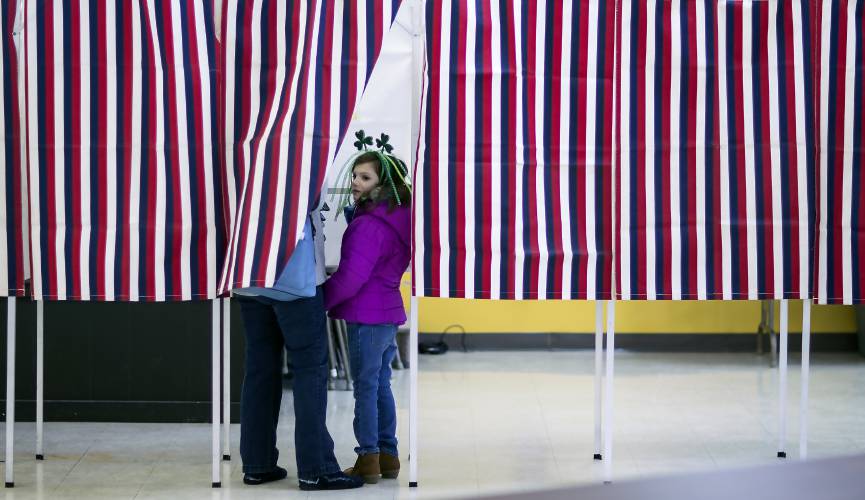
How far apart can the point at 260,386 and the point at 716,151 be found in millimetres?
1868

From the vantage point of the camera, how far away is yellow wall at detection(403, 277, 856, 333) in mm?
8562

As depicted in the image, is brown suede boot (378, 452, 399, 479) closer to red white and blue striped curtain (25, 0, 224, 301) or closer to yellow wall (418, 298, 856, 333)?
red white and blue striped curtain (25, 0, 224, 301)

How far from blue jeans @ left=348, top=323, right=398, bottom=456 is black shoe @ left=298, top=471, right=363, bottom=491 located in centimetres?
13

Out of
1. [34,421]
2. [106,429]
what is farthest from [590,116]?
[34,421]

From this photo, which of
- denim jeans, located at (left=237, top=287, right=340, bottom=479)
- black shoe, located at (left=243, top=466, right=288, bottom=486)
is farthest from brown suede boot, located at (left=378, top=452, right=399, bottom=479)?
black shoe, located at (left=243, top=466, right=288, bottom=486)

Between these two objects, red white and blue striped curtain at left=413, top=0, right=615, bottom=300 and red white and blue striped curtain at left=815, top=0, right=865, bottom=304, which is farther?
red white and blue striped curtain at left=815, top=0, right=865, bottom=304

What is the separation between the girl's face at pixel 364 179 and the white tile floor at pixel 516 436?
1071 millimetres

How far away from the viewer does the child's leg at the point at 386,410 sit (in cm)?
451

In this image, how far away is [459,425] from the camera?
18.6 feet

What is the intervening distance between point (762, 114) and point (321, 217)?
1677mm

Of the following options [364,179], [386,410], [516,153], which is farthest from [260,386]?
[516,153]

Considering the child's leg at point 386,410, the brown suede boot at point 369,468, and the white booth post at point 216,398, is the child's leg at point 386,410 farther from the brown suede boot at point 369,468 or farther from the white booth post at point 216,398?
the white booth post at point 216,398

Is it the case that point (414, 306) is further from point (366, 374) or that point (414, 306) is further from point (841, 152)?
point (841, 152)

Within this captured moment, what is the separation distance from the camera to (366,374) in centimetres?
438
